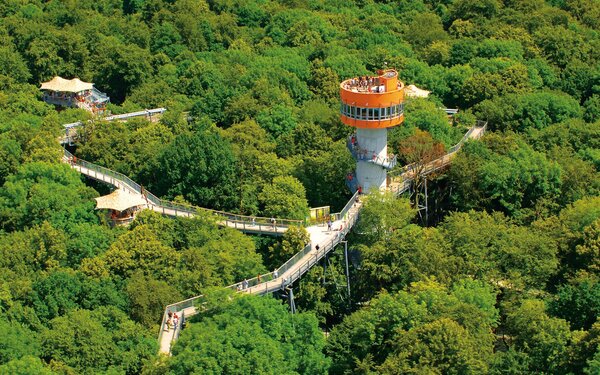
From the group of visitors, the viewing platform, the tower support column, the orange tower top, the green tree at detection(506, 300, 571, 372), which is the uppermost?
the orange tower top

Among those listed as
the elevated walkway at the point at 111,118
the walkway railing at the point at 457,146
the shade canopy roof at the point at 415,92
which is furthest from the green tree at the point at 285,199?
the shade canopy roof at the point at 415,92

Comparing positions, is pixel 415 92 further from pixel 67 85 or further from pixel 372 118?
pixel 67 85

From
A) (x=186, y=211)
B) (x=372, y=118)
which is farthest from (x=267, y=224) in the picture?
(x=372, y=118)

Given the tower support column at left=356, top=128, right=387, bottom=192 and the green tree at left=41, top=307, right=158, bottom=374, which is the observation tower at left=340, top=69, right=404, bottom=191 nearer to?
the tower support column at left=356, top=128, right=387, bottom=192

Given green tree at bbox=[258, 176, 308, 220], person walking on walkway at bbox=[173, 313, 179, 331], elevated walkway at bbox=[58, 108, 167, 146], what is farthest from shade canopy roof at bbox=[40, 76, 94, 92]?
person walking on walkway at bbox=[173, 313, 179, 331]

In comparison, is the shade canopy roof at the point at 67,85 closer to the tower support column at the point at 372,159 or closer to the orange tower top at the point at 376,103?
the orange tower top at the point at 376,103

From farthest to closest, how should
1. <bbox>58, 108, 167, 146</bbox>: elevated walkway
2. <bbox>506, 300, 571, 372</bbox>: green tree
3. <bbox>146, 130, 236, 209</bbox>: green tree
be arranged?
<bbox>58, 108, 167, 146</bbox>: elevated walkway, <bbox>146, 130, 236, 209</bbox>: green tree, <bbox>506, 300, 571, 372</bbox>: green tree

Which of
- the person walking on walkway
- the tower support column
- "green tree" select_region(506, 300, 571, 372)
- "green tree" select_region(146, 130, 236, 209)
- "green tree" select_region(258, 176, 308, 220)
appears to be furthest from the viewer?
"green tree" select_region(146, 130, 236, 209)
